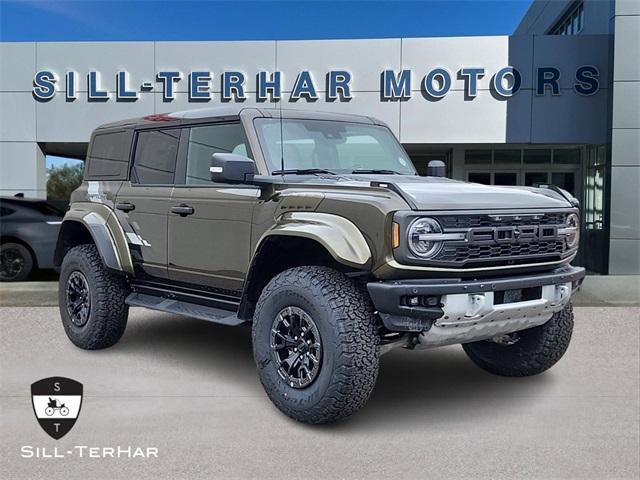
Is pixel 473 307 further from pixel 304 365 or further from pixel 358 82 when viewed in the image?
pixel 358 82

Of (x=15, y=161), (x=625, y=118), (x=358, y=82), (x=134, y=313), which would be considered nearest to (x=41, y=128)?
(x=15, y=161)

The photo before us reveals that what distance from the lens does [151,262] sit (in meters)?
5.69

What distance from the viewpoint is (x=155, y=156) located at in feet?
19.4

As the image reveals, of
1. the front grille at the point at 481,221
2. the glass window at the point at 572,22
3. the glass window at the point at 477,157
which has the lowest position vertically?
the front grille at the point at 481,221

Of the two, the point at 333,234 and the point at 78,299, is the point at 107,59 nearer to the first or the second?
the point at 78,299

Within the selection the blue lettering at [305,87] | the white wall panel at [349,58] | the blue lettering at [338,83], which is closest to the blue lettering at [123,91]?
the white wall panel at [349,58]

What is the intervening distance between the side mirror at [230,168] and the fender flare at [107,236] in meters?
1.64

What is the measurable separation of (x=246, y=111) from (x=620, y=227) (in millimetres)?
11221

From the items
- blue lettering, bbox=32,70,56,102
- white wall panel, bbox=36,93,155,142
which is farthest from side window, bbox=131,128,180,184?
blue lettering, bbox=32,70,56,102

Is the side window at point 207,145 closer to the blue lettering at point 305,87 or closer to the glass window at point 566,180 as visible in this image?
the blue lettering at point 305,87

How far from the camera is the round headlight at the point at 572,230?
4652 millimetres

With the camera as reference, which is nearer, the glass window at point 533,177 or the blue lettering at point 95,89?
the blue lettering at point 95,89

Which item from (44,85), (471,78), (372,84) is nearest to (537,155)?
(471,78)

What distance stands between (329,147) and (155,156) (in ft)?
5.31
